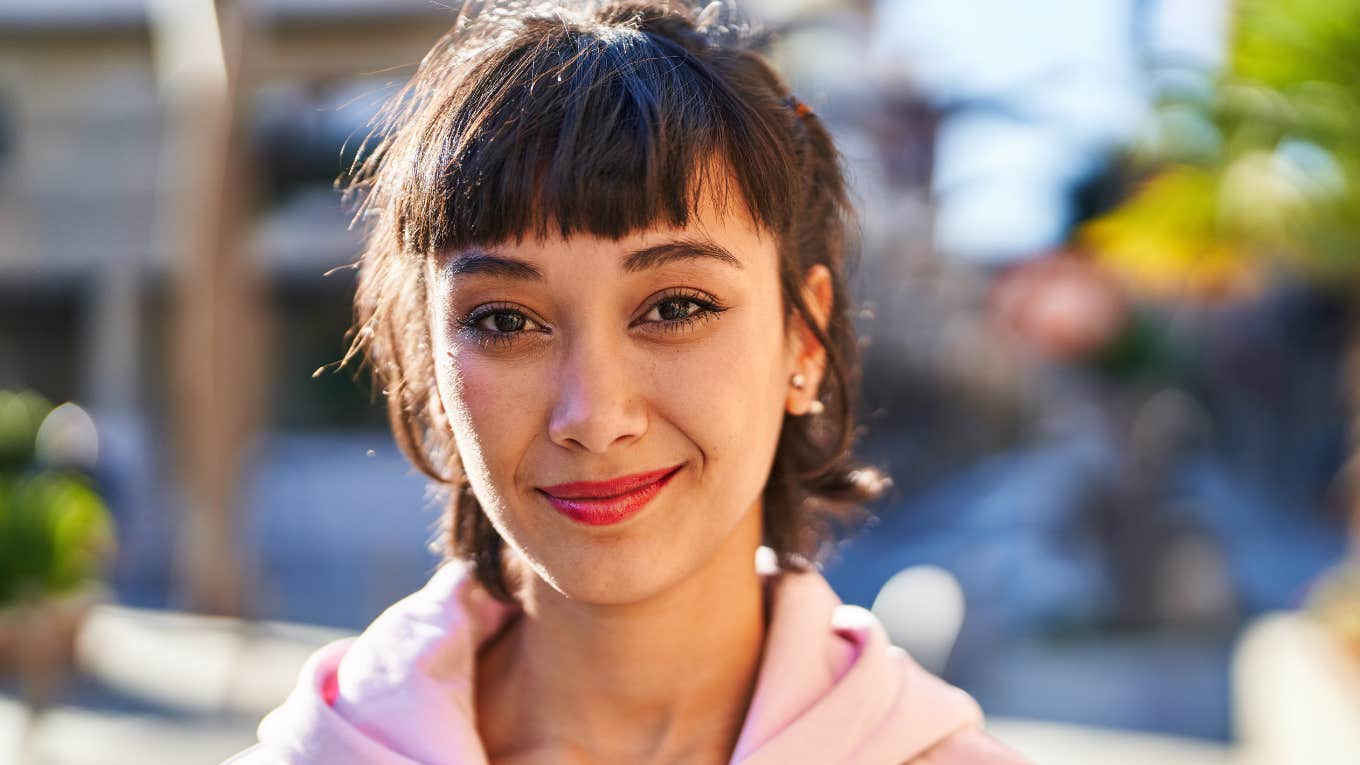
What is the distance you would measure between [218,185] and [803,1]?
654cm

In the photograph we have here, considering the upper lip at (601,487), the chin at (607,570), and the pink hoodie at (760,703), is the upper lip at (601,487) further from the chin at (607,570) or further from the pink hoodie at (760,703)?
the pink hoodie at (760,703)

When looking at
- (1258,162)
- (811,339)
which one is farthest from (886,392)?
(811,339)

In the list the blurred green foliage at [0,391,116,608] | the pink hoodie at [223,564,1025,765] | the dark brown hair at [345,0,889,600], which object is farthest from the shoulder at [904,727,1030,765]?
the blurred green foliage at [0,391,116,608]

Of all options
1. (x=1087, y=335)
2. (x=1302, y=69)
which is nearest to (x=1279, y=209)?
(x=1302, y=69)

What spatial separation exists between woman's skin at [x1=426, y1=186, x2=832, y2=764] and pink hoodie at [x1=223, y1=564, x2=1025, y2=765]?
0.10 metres

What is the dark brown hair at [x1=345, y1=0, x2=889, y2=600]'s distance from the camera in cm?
135

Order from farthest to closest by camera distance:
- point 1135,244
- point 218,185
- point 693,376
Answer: point 218,185 → point 1135,244 → point 693,376

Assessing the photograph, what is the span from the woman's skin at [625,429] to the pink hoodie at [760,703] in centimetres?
10

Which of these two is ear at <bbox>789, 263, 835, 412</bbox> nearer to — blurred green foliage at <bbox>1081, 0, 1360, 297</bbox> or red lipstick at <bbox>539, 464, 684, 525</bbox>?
red lipstick at <bbox>539, 464, 684, 525</bbox>

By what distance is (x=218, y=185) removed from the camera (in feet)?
23.4

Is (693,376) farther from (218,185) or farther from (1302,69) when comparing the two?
(218,185)

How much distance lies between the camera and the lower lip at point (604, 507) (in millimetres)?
1361

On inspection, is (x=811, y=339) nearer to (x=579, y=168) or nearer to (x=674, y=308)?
(x=674, y=308)

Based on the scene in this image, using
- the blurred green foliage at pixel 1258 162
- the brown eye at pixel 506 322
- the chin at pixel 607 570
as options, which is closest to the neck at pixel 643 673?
the chin at pixel 607 570
